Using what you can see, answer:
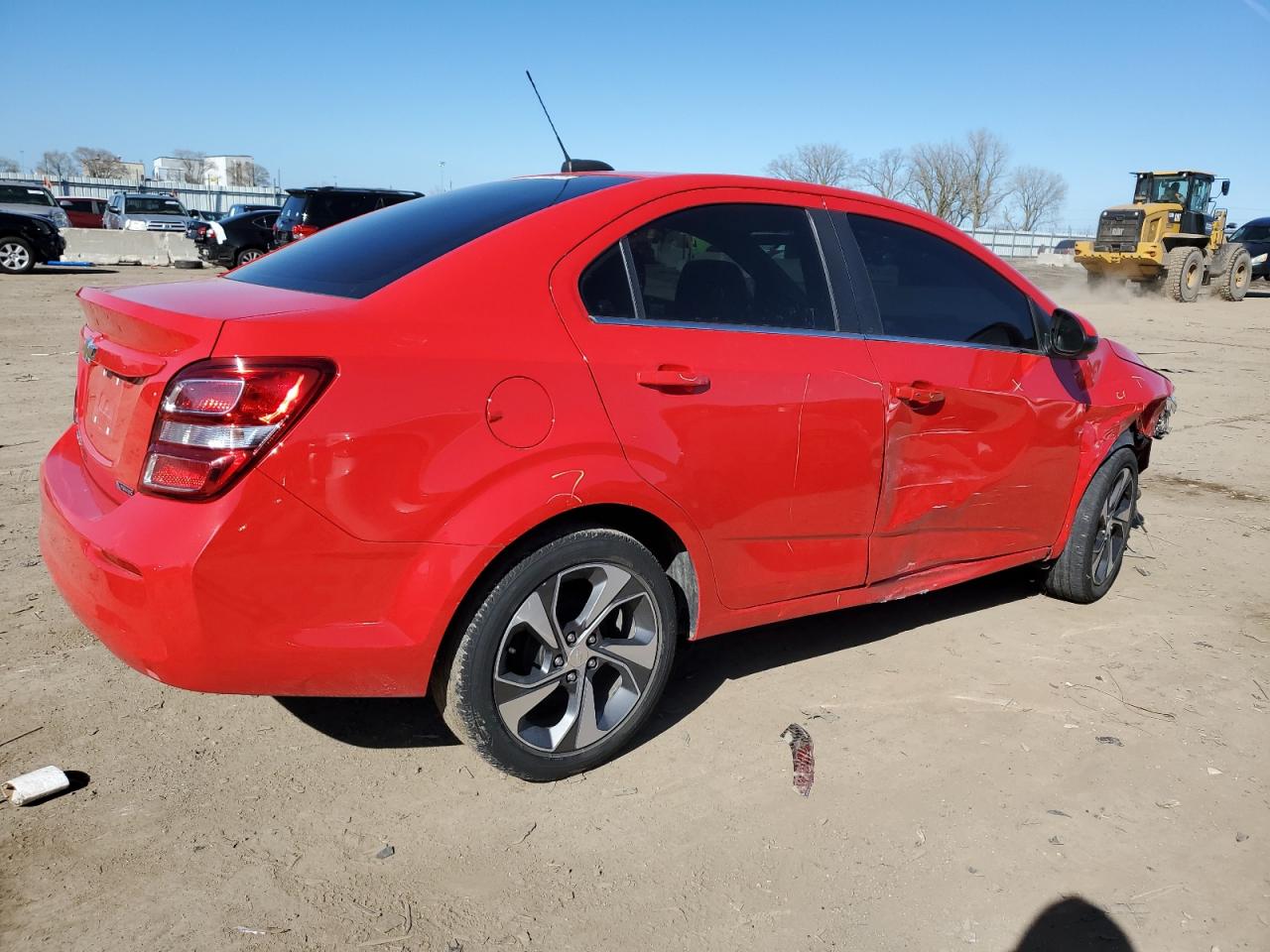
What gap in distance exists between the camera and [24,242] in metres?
19.8

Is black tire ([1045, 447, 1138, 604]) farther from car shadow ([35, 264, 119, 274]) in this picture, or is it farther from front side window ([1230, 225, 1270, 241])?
front side window ([1230, 225, 1270, 241])

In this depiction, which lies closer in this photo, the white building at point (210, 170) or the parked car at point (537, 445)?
the parked car at point (537, 445)

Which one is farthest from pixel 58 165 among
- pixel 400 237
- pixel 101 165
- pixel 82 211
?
pixel 400 237

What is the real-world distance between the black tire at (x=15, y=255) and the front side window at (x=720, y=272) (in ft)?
68.4

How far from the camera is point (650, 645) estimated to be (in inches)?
120

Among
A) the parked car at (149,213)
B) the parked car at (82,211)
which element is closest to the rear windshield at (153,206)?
the parked car at (149,213)

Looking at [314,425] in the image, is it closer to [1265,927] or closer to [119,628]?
[119,628]

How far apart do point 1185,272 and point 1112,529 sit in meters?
23.2

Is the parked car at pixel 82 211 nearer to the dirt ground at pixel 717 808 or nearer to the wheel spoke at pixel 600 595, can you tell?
the dirt ground at pixel 717 808

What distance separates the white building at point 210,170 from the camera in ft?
334

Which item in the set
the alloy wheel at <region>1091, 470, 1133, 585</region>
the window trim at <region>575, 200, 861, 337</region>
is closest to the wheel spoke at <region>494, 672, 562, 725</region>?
the window trim at <region>575, 200, 861, 337</region>

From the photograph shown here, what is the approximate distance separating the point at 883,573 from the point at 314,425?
214 cm

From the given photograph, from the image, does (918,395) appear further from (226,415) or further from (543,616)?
(226,415)

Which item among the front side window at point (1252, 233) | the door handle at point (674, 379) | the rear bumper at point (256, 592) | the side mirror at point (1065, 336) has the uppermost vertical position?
the front side window at point (1252, 233)
